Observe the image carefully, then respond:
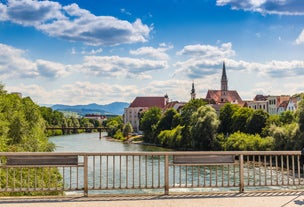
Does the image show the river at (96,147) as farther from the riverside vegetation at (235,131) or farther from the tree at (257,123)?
the tree at (257,123)

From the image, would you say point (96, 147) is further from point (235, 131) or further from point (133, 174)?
point (133, 174)

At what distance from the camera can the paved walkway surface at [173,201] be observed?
8391 mm

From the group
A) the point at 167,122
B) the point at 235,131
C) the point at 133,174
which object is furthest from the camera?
the point at 167,122

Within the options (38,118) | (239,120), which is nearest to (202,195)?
(38,118)

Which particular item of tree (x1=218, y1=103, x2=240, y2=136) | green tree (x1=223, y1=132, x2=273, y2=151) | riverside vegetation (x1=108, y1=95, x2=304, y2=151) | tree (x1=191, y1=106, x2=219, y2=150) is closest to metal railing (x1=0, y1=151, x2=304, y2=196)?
riverside vegetation (x1=108, y1=95, x2=304, y2=151)

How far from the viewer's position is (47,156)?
9227mm

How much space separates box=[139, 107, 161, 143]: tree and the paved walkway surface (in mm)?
77554

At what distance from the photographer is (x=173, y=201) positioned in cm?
875

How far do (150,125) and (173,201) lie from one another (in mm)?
90122

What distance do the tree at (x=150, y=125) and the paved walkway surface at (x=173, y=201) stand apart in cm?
7755

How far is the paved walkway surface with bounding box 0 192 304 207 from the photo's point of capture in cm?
839

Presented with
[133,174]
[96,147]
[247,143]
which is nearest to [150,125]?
[96,147]

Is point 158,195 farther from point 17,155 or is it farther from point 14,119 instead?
point 14,119

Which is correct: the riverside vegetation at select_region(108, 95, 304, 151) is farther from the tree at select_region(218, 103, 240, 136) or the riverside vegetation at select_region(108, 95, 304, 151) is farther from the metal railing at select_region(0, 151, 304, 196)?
the metal railing at select_region(0, 151, 304, 196)
